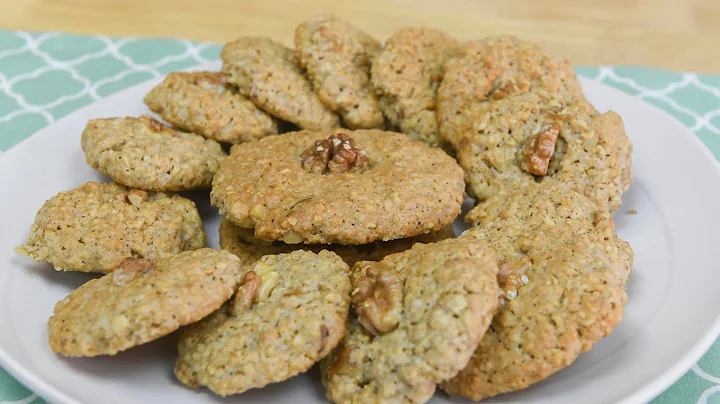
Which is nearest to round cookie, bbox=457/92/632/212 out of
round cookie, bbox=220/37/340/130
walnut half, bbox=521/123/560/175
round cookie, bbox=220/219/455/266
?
walnut half, bbox=521/123/560/175

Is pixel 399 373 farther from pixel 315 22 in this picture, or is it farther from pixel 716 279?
pixel 315 22

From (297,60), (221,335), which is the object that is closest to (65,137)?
(297,60)

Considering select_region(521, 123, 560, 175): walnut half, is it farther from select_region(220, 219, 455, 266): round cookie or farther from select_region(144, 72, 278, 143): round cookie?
select_region(144, 72, 278, 143): round cookie

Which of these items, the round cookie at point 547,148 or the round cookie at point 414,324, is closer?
the round cookie at point 414,324

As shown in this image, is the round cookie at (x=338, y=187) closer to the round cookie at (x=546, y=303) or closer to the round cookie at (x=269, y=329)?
the round cookie at (x=269, y=329)

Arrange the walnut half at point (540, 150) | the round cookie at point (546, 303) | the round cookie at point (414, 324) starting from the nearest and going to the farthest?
the round cookie at point (414, 324)
the round cookie at point (546, 303)
the walnut half at point (540, 150)

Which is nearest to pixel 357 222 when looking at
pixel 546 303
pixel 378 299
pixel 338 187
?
pixel 338 187

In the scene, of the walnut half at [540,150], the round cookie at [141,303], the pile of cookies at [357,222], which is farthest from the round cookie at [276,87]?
the round cookie at [141,303]

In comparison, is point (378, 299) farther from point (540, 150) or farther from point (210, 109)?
point (210, 109)

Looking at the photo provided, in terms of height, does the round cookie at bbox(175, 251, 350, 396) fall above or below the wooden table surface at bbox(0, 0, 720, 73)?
above
